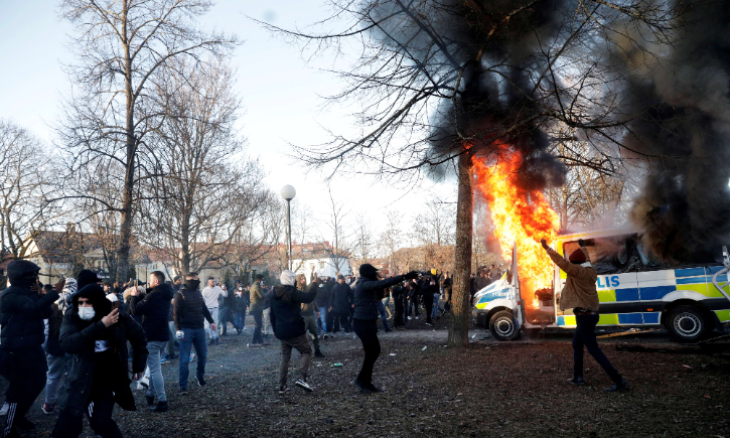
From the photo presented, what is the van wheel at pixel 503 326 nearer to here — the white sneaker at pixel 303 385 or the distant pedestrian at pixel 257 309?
the white sneaker at pixel 303 385

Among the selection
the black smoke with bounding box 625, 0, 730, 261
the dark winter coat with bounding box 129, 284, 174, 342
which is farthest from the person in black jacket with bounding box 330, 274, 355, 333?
the black smoke with bounding box 625, 0, 730, 261

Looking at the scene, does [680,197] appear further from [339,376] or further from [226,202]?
[226,202]

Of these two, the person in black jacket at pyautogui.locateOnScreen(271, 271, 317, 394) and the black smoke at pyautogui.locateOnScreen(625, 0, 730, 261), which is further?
the black smoke at pyautogui.locateOnScreen(625, 0, 730, 261)

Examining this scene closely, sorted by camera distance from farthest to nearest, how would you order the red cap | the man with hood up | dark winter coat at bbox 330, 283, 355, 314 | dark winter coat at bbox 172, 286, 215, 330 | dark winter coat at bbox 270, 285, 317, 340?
dark winter coat at bbox 330, 283, 355, 314 → dark winter coat at bbox 172, 286, 215, 330 → dark winter coat at bbox 270, 285, 317, 340 → the red cap → the man with hood up

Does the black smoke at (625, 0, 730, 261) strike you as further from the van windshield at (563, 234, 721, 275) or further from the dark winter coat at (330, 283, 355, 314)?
the dark winter coat at (330, 283, 355, 314)

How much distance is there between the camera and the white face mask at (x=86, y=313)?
394 cm

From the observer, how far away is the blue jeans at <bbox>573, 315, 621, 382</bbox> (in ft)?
19.7

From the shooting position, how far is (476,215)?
1238 centimetres

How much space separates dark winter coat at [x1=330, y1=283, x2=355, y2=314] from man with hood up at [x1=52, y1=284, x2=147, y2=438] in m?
10.9

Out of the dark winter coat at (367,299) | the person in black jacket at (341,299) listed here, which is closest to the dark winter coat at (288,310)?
the dark winter coat at (367,299)

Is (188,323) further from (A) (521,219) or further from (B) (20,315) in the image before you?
(A) (521,219)

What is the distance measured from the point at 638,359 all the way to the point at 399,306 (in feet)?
31.0

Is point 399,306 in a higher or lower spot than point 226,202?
lower

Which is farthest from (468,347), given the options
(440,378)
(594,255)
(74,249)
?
(74,249)
